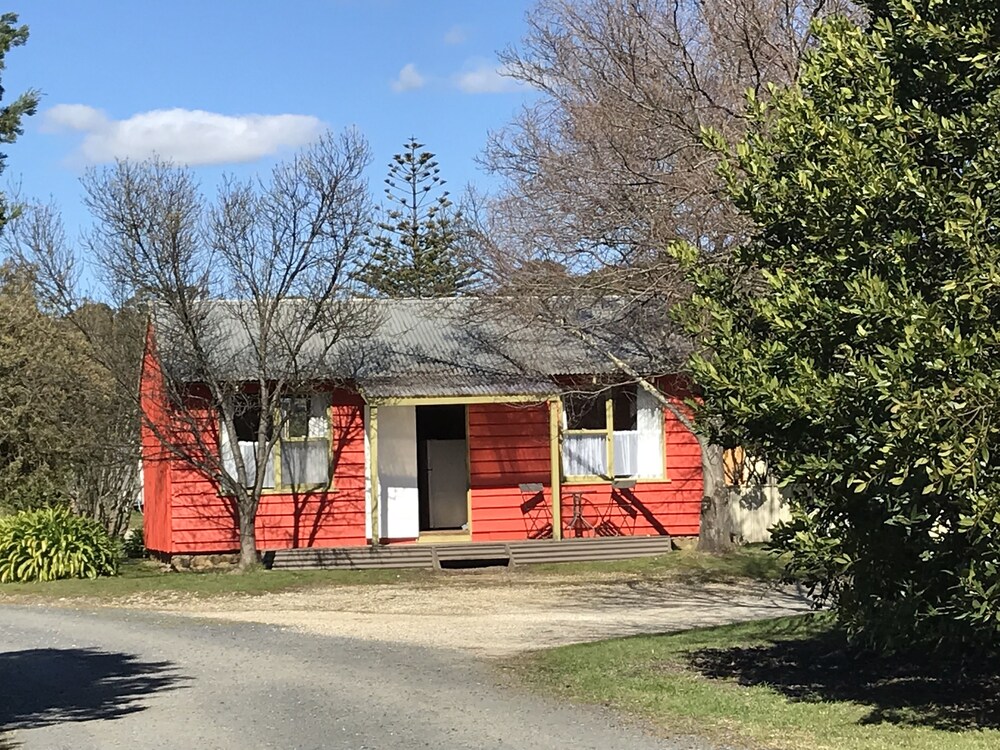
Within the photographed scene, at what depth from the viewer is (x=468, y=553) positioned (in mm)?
21578

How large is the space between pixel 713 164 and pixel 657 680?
17.4 feet

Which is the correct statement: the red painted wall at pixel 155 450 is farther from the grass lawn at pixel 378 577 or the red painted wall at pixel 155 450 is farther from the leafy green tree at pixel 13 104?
the leafy green tree at pixel 13 104

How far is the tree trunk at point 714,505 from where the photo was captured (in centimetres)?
2130

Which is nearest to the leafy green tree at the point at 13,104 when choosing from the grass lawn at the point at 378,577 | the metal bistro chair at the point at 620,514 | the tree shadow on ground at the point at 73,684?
the tree shadow on ground at the point at 73,684

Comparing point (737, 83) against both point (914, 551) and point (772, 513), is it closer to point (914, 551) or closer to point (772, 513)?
point (914, 551)

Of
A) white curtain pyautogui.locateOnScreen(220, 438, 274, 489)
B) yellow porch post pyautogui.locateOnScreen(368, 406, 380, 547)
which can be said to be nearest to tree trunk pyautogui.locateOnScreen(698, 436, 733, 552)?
yellow porch post pyautogui.locateOnScreen(368, 406, 380, 547)

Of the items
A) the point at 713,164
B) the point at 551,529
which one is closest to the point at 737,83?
the point at 713,164

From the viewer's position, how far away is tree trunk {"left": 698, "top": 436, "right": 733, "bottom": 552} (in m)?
21.3

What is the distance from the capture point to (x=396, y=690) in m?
10.7

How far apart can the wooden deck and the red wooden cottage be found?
0.57 metres

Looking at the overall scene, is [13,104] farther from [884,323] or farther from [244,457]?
[244,457]

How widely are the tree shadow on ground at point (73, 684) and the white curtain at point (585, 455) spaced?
10.8 meters

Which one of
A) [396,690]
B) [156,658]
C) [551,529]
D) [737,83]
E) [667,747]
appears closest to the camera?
[667,747]

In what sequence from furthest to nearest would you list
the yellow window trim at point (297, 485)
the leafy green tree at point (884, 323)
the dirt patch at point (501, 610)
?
the yellow window trim at point (297, 485)
the dirt patch at point (501, 610)
the leafy green tree at point (884, 323)
